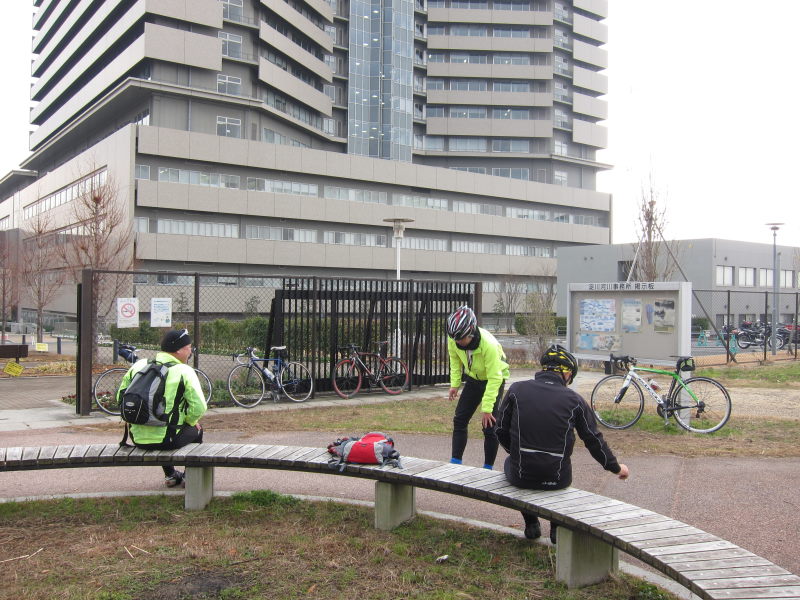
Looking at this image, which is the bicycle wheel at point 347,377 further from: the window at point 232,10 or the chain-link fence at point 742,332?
the window at point 232,10

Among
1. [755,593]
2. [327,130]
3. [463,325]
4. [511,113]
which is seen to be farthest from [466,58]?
[755,593]

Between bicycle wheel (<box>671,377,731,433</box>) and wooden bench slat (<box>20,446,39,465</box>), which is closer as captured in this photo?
wooden bench slat (<box>20,446,39,465</box>)

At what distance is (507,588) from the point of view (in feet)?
13.3

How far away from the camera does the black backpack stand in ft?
18.0

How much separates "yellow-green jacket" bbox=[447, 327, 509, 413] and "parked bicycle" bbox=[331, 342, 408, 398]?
271 inches

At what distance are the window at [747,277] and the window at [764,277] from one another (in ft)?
2.47

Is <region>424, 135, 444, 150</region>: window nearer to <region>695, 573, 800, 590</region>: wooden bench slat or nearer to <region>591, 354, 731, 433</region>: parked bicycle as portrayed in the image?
<region>591, 354, 731, 433</region>: parked bicycle

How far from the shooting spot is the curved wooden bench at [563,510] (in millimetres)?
3309

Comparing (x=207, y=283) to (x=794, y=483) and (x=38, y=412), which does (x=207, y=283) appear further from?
(x=794, y=483)

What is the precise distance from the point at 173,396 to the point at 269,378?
6742 millimetres

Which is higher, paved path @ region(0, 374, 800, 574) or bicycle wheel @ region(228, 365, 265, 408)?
bicycle wheel @ region(228, 365, 265, 408)

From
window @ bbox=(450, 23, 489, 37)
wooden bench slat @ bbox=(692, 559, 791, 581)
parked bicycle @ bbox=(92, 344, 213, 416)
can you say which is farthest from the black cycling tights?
window @ bbox=(450, 23, 489, 37)

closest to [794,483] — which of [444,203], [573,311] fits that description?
[573,311]

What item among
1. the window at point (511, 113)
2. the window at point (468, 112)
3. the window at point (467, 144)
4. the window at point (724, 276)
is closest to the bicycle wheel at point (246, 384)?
the window at point (724, 276)
